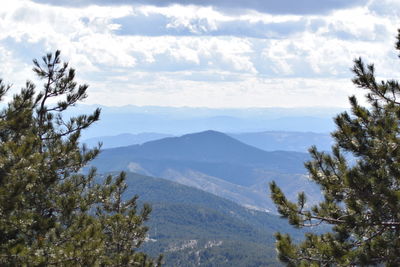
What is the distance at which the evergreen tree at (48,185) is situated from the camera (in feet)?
43.3

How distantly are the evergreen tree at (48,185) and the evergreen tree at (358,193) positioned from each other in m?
6.41

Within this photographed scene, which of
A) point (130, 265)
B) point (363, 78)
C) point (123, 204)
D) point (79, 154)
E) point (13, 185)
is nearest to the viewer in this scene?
point (13, 185)

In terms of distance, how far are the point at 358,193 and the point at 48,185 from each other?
33.0 ft

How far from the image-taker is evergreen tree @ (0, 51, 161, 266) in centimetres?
1319

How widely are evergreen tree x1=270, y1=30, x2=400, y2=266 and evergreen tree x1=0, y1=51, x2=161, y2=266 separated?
6.41m

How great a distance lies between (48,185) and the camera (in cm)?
1681

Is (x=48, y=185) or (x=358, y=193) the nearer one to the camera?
A: (x=358, y=193)

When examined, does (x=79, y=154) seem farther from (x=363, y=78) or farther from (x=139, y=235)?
(x=363, y=78)

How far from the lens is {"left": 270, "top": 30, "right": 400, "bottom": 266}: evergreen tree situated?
13367 millimetres

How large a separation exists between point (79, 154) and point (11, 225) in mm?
5047

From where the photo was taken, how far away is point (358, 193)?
13.6 metres

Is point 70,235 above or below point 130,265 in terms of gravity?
above

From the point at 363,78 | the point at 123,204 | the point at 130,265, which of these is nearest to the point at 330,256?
the point at 363,78

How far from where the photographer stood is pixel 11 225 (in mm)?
14000
